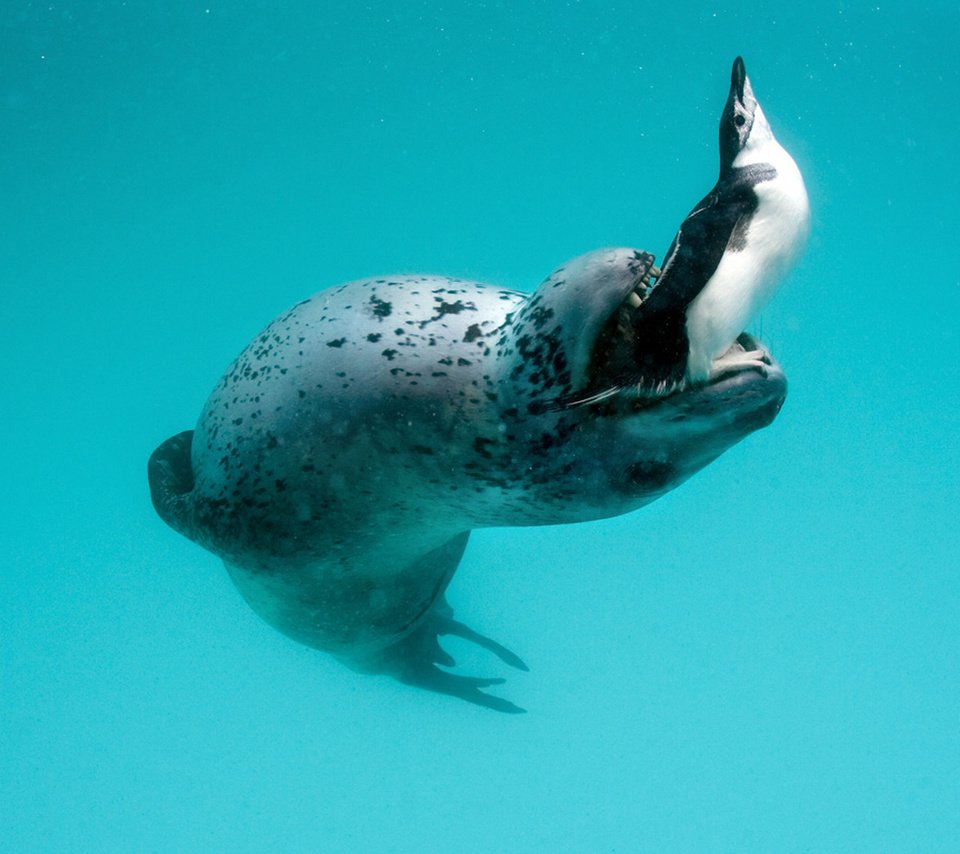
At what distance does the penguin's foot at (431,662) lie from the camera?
463 cm

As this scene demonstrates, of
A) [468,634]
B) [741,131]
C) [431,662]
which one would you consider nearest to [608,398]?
[741,131]

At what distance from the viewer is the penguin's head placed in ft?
5.50

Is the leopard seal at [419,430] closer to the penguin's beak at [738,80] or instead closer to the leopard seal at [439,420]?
the leopard seal at [439,420]

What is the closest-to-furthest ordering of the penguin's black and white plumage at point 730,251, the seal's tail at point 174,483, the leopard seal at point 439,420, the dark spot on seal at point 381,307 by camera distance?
the penguin's black and white plumage at point 730,251 → the leopard seal at point 439,420 → the dark spot on seal at point 381,307 → the seal's tail at point 174,483

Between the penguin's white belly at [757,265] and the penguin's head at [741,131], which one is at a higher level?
the penguin's head at [741,131]

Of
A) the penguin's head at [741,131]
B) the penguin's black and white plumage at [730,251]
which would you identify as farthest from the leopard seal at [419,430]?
the penguin's head at [741,131]

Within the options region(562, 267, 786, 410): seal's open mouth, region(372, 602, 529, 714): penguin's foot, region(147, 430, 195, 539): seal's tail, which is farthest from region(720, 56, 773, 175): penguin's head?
region(372, 602, 529, 714): penguin's foot

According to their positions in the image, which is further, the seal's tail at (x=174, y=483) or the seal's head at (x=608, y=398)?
the seal's tail at (x=174, y=483)

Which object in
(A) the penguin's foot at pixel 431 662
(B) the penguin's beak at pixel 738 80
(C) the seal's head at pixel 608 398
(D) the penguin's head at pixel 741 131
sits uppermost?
(B) the penguin's beak at pixel 738 80

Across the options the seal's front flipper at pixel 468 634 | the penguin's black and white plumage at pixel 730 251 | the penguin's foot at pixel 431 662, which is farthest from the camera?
the seal's front flipper at pixel 468 634

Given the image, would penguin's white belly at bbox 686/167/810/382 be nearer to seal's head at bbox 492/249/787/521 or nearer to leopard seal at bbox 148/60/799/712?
leopard seal at bbox 148/60/799/712

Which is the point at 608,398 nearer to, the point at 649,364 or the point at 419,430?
the point at 649,364

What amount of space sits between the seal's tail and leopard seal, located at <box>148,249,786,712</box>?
1cm

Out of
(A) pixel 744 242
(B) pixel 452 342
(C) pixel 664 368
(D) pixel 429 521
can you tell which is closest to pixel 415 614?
(D) pixel 429 521
